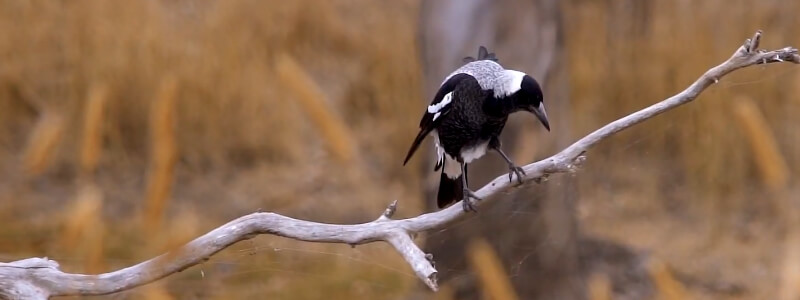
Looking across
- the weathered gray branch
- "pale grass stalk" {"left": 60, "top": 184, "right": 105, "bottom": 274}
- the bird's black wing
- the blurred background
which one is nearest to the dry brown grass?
the blurred background

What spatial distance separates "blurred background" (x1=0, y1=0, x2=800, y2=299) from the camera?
1.95 meters

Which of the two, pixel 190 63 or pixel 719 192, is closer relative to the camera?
pixel 719 192

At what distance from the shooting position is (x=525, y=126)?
249cm

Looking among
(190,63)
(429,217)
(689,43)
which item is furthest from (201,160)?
(429,217)

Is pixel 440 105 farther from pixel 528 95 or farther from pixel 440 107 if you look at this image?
pixel 528 95

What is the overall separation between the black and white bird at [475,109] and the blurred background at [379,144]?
0.43 ft

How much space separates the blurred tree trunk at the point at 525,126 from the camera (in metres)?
2.28

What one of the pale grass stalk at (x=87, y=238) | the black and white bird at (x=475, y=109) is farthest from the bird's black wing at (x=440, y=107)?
the pale grass stalk at (x=87, y=238)

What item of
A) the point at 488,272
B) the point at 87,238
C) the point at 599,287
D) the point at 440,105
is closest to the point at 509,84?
the point at 440,105

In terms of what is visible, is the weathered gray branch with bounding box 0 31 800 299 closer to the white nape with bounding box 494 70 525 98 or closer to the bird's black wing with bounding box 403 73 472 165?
the white nape with bounding box 494 70 525 98

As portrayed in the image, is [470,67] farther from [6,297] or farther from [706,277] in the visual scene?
[706,277]

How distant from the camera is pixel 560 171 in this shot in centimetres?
174

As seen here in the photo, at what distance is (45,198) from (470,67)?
2001mm

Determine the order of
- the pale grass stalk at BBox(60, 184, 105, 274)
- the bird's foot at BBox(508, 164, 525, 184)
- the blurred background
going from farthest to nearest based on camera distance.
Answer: the blurred background → the bird's foot at BBox(508, 164, 525, 184) → the pale grass stalk at BBox(60, 184, 105, 274)
